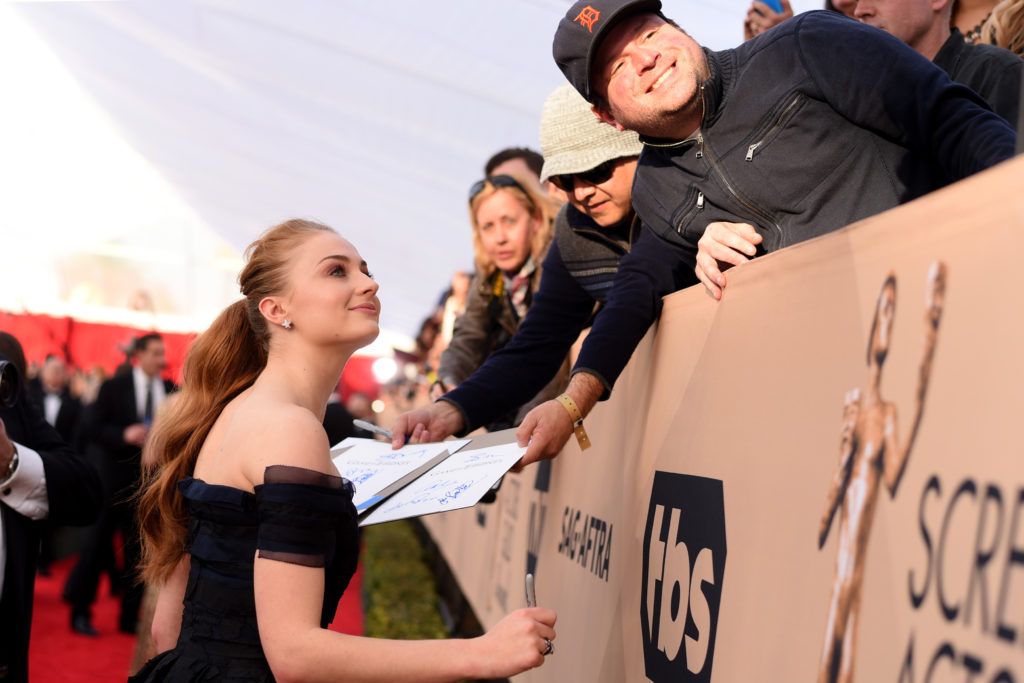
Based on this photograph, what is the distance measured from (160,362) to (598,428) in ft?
24.9

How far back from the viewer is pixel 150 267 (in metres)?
29.4

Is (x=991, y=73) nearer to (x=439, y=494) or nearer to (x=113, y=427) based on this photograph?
(x=439, y=494)

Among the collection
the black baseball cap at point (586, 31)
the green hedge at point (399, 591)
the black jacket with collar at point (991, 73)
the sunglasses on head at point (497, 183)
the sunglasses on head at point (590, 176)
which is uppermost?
the black jacket with collar at point (991, 73)

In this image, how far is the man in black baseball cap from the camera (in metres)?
2.14

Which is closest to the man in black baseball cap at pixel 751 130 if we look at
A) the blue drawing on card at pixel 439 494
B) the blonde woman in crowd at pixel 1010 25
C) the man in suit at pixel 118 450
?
the blue drawing on card at pixel 439 494

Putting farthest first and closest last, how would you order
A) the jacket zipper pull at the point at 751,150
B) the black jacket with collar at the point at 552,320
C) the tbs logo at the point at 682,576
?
the black jacket with collar at the point at 552,320 < the jacket zipper pull at the point at 751,150 < the tbs logo at the point at 682,576

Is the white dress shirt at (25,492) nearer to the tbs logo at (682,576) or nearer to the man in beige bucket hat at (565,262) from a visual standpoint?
the man in beige bucket hat at (565,262)

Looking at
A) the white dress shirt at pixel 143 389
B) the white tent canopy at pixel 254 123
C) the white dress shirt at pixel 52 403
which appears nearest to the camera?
the white tent canopy at pixel 254 123

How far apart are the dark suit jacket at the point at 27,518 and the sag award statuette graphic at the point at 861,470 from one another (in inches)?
86.1

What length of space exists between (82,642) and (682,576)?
23.8 ft

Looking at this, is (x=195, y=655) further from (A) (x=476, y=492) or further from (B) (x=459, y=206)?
(B) (x=459, y=206)

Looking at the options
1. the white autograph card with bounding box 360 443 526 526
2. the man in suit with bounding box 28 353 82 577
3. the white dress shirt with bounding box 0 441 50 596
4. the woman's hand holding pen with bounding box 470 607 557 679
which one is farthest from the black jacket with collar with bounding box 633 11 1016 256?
the man in suit with bounding box 28 353 82 577

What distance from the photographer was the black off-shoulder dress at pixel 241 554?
6.66 ft

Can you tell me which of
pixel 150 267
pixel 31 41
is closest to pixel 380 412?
pixel 150 267
